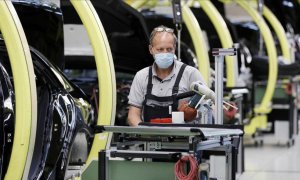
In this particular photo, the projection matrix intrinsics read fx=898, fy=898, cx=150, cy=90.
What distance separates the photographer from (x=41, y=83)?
6.61 metres

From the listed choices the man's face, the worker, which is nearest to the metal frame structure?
the worker

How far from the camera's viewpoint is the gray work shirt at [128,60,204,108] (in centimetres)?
611

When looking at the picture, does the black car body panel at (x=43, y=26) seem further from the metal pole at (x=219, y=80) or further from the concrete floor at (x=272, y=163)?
the concrete floor at (x=272, y=163)

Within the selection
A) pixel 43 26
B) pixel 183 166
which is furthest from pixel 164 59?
pixel 43 26

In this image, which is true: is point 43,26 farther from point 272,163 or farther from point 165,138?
point 272,163

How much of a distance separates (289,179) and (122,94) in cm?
213

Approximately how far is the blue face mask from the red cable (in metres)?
1.30

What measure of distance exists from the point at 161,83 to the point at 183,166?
1400mm

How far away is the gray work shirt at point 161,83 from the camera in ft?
20.0

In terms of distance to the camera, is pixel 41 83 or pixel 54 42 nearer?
pixel 41 83

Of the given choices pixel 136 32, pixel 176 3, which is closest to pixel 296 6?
pixel 136 32

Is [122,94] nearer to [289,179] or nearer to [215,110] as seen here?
[289,179]

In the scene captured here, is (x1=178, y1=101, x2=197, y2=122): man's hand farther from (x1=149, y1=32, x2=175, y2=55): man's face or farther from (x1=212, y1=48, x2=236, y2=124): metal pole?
(x1=149, y1=32, x2=175, y2=55): man's face

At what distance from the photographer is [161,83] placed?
613 centimetres
